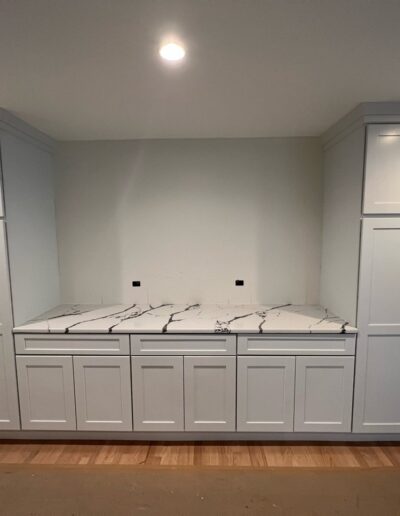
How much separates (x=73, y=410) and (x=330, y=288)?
224 centimetres

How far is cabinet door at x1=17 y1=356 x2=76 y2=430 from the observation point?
77.4 inches

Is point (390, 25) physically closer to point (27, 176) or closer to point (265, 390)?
point (265, 390)

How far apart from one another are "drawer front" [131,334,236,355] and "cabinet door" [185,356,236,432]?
0.19ft

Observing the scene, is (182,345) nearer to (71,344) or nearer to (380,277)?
(71,344)

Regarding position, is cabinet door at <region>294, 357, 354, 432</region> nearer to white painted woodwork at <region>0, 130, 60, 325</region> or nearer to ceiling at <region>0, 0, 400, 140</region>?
ceiling at <region>0, 0, 400, 140</region>

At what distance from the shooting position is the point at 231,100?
1.71 m

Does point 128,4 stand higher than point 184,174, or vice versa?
point 128,4

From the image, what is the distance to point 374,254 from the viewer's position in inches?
72.2

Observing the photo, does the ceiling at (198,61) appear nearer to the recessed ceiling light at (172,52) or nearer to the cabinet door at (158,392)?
the recessed ceiling light at (172,52)

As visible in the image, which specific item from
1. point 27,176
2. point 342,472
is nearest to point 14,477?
point 342,472

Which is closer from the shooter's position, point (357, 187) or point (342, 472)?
point (342, 472)

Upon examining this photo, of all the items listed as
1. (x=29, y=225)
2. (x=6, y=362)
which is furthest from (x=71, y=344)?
(x=29, y=225)

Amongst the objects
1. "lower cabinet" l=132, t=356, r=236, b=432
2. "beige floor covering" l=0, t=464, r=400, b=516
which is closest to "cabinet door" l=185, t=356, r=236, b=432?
"lower cabinet" l=132, t=356, r=236, b=432

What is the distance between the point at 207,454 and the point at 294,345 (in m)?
0.99
